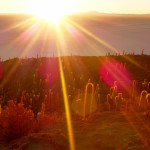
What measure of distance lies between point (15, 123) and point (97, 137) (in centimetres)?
108

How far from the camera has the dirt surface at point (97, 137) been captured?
102 inches

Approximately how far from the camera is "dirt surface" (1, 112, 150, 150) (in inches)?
102

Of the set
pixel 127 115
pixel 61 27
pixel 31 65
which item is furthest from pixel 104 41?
pixel 127 115

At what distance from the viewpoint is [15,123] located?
3.32 metres

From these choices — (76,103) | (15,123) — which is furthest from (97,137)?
(76,103)

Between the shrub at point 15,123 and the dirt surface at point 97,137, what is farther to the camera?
the shrub at point 15,123

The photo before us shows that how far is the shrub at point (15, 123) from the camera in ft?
10.7

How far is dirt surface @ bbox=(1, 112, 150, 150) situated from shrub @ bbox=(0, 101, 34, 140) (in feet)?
0.86

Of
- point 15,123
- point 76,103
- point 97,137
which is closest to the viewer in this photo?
point 97,137

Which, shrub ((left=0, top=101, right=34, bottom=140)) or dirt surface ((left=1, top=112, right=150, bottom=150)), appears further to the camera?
shrub ((left=0, top=101, right=34, bottom=140))

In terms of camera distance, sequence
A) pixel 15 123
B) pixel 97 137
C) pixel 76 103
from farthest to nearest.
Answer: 1. pixel 76 103
2. pixel 15 123
3. pixel 97 137

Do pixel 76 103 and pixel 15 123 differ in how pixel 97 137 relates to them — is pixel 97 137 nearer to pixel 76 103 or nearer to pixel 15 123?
pixel 15 123

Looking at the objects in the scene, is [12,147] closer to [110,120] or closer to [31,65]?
[110,120]

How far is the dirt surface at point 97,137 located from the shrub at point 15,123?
26cm
